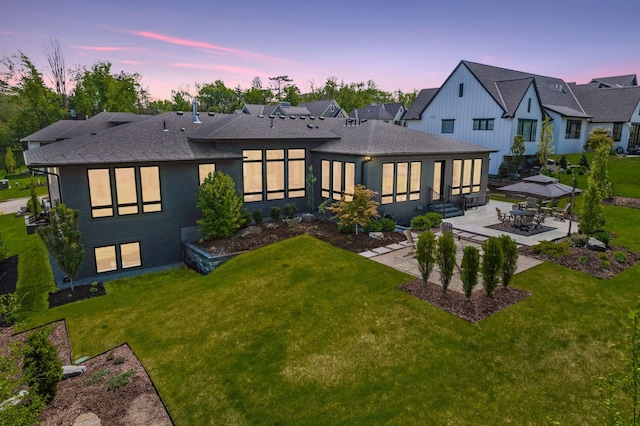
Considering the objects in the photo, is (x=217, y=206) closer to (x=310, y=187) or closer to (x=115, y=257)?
(x=115, y=257)

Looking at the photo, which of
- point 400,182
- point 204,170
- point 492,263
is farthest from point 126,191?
point 492,263

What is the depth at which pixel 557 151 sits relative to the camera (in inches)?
1283

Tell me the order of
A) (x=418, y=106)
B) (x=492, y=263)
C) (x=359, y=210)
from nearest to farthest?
(x=492, y=263) < (x=359, y=210) < (x=418, y=106)

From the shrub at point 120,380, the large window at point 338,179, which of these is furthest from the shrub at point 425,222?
the shrub at point 120,380

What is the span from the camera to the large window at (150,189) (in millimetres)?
15312

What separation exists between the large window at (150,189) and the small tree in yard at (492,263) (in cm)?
1312

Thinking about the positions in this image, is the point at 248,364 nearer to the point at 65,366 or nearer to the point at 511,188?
the point at 65,366

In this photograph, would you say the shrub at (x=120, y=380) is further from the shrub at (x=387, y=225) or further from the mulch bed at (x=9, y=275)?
the shrub at (x=387, y=225)

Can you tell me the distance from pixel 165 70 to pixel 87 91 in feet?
63.9

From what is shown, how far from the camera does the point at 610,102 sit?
1396 inches

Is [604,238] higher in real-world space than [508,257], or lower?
lower

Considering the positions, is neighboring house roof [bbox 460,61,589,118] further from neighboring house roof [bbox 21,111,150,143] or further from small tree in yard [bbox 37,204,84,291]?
neighboring house roof [bbox 21,111,150,143]

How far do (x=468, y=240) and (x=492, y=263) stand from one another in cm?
538

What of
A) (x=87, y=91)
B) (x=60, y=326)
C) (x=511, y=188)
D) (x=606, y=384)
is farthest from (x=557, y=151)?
(x=87, y=91)
